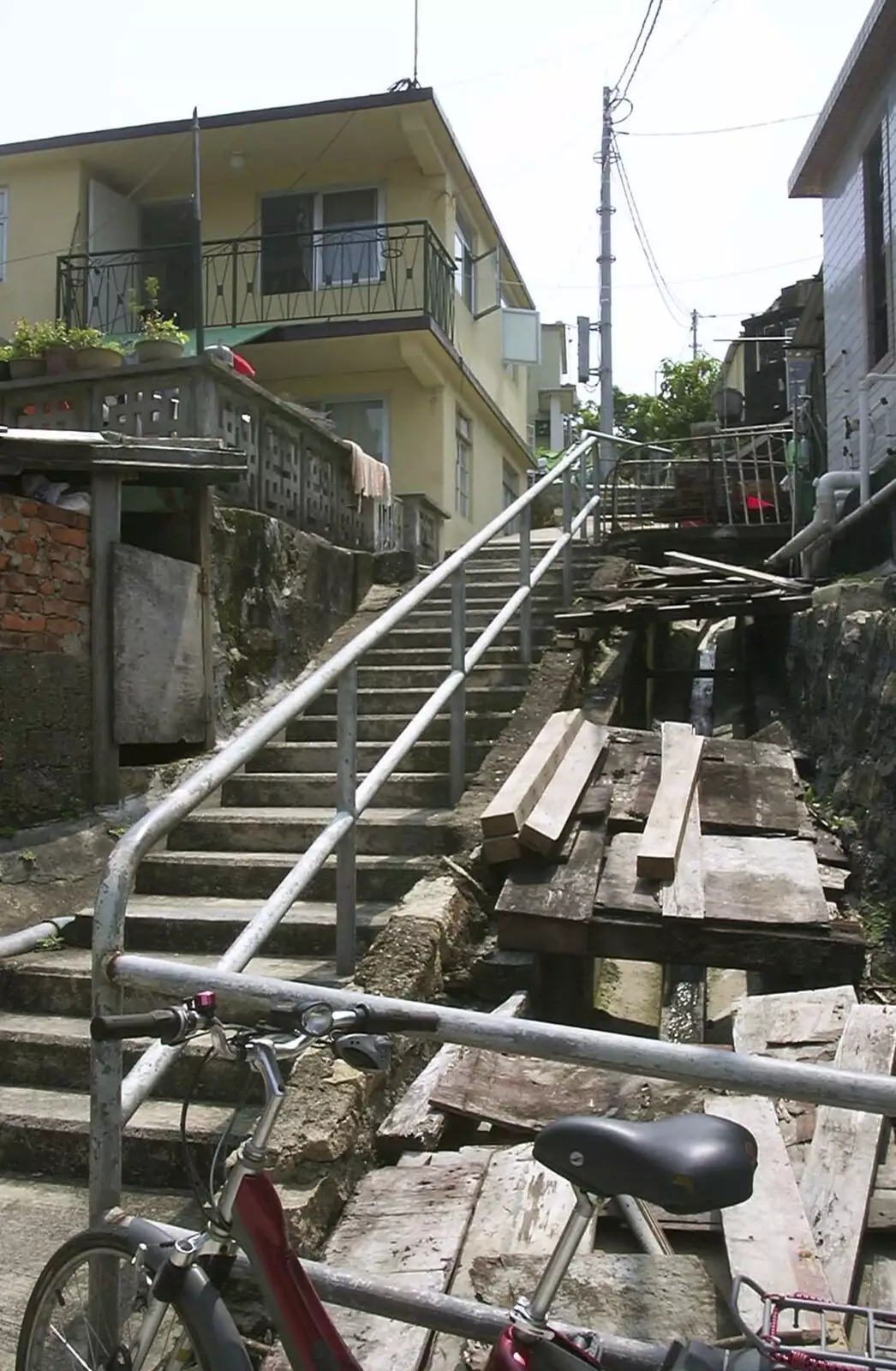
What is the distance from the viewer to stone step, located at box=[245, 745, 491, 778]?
552cm

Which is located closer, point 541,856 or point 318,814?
point 541,856

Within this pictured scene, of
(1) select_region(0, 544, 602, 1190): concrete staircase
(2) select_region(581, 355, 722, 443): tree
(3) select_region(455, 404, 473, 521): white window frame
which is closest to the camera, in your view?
(1) select_region(0, 544, 602, 1190): concrete staircase

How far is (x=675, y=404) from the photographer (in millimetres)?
33500

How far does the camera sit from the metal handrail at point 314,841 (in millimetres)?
2086

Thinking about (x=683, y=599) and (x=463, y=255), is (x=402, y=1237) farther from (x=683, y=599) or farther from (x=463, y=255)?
(x=463, y=255)

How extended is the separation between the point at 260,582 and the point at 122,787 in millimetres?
1707

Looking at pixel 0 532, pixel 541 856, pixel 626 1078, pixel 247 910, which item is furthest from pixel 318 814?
pixel 626 1078

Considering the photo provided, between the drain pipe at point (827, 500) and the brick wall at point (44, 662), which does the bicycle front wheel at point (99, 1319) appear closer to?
the brick wall at point (44, 662)

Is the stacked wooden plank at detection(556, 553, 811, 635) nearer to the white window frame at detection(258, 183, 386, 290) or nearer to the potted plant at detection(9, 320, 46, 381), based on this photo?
the potted plant at detection(9, 320, 46, 381)

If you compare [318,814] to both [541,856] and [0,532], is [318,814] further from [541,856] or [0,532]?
[0,532]

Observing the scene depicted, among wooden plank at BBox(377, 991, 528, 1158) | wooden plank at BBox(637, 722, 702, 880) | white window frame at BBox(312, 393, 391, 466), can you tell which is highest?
white window frame at BBox(312, 393, 391, 466)

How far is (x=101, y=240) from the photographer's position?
14.2 meters

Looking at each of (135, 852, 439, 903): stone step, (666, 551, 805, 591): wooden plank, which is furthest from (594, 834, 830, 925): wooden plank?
(666, 551, 805, 591): wooden plank

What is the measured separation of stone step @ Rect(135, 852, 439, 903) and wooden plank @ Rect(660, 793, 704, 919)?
955 mm
